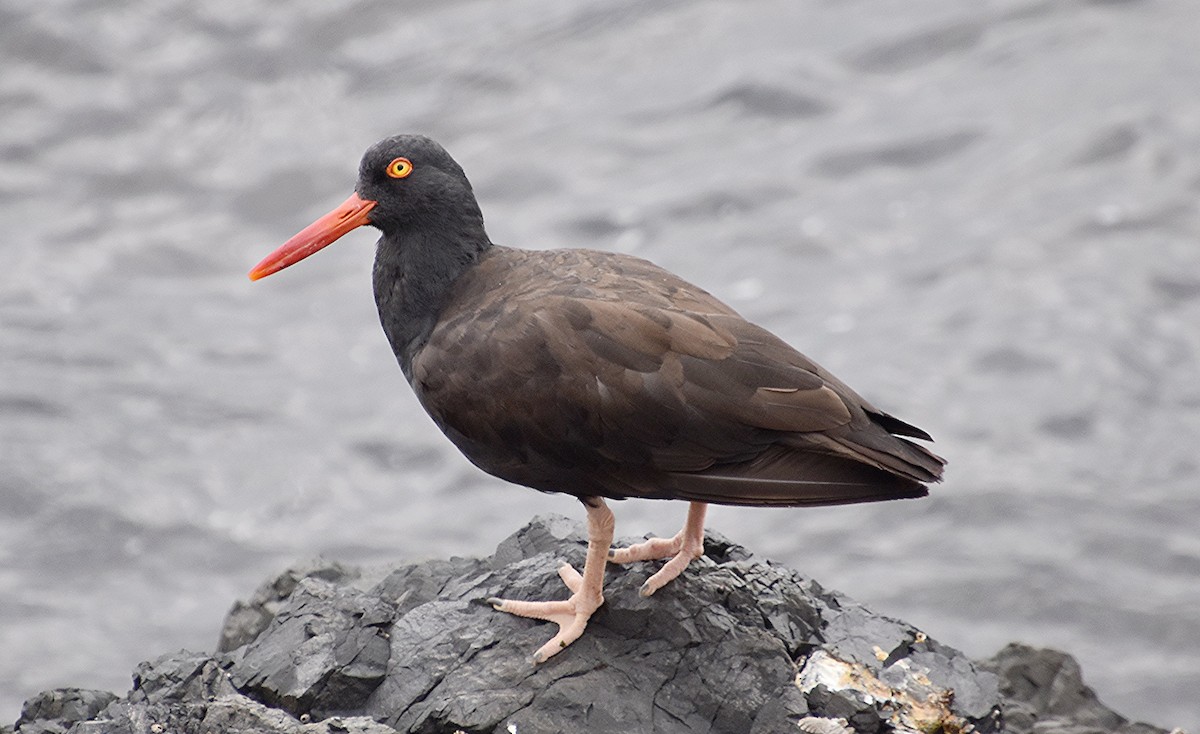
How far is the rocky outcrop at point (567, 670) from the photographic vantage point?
19.6 feet

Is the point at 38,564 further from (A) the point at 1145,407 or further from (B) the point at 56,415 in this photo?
(A) the point at 1145,407

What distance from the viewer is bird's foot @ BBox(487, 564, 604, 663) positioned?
625 cm

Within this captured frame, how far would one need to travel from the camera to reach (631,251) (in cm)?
1455

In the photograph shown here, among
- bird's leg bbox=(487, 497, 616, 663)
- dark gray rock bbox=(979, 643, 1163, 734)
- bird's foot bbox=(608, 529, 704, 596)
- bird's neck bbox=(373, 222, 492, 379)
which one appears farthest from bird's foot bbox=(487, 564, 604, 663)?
dark gray rock bbox=(979, 643, 1163, 734)

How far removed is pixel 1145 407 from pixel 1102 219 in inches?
98.9

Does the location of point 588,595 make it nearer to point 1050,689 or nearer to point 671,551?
point 671,551

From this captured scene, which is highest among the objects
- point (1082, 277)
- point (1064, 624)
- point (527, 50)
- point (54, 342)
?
point (527, 50)

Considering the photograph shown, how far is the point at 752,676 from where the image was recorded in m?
6.16

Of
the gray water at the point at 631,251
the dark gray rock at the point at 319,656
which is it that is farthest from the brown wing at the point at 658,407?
the gray water at the point at 631,251

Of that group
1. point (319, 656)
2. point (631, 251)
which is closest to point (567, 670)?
point (319, 656)

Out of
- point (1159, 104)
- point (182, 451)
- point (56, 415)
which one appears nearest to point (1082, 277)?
point (1159, 104)

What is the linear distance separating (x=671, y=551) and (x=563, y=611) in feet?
1.90

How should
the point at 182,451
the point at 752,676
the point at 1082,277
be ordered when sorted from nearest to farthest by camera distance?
the point at 752,676 → the point at 182,451 → the point at 1082,277

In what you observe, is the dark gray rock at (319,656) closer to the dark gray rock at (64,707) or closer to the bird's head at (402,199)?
the dark gray rock at (64,707)
